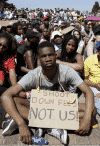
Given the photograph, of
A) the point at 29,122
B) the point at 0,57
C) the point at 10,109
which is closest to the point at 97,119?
the point at 29,122

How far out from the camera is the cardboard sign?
2314 millimetres

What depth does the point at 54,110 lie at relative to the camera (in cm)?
236

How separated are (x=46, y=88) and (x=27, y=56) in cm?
152

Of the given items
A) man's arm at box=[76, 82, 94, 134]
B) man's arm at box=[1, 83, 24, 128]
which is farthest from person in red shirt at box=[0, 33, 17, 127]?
man's arm at box=[76, 82, 94, 134]

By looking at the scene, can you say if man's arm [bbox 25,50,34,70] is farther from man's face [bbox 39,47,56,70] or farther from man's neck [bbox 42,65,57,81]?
man's face [bbox 39,47,56,70]

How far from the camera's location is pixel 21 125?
223 cm

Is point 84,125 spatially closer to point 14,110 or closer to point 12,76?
point 14,110

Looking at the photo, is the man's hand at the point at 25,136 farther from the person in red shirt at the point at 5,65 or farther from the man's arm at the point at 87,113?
the person in red shirt at the point at 5,65

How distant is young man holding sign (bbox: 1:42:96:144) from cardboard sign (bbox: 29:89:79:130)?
0.32ft

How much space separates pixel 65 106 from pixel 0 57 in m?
1.45

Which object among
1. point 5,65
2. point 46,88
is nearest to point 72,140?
point 46,88

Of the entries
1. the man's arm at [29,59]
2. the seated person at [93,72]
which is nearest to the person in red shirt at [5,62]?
the man's arm at [29,59]

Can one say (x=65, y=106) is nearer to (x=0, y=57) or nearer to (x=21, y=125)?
(x=21, y=125)

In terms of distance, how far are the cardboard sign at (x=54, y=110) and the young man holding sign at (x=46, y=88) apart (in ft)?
0.32
